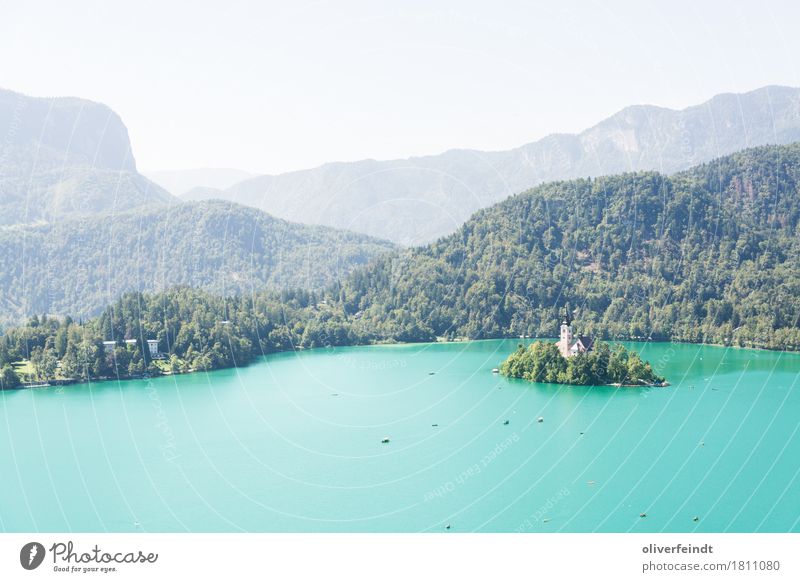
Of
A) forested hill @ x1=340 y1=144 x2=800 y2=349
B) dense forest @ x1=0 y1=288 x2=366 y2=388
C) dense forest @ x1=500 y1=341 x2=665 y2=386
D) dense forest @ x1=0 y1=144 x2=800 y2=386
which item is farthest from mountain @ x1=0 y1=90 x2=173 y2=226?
dense forest @ x1=500 y1=341 x2=665 y2=386

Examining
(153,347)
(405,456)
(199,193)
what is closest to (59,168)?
(199,193)

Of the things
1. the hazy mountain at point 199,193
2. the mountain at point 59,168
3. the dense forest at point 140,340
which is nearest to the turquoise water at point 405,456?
the dense forest at point 140,340

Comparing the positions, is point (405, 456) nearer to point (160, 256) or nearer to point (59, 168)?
point (160, 256)

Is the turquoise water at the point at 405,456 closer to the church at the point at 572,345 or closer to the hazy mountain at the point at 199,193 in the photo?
the church at the point at 572,345

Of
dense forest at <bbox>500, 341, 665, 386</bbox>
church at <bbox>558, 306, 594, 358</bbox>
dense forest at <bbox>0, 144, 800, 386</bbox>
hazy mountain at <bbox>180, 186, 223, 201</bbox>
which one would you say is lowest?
dense forest at <bbox>500, 341, 665, 386</bbox>

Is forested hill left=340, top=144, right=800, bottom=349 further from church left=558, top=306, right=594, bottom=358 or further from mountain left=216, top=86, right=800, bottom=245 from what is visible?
mountain left=216, top=86, right=800, bottom=245
